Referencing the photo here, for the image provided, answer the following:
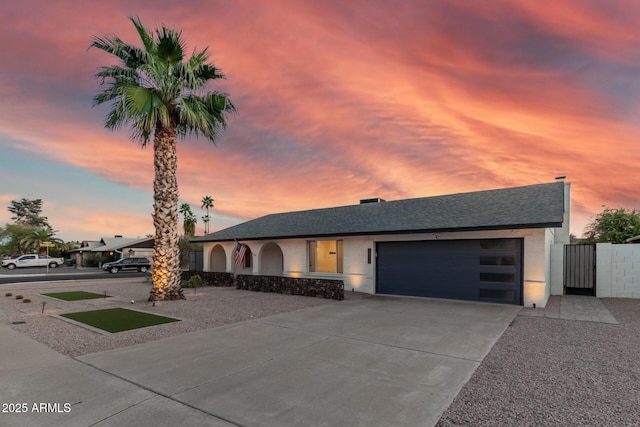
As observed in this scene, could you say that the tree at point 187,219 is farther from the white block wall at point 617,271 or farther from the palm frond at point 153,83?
the white block wall at point 617,271

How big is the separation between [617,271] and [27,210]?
11593cm

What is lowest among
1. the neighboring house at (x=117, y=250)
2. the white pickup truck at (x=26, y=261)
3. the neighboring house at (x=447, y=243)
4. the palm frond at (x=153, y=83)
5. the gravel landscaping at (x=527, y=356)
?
the white pickup truck at (x=26, y=261)

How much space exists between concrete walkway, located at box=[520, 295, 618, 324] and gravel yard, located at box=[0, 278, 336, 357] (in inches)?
294

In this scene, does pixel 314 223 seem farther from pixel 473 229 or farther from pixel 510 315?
pixel 510 315

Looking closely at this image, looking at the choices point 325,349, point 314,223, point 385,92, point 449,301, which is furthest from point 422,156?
point 325,349

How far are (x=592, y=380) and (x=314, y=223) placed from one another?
1583 cm

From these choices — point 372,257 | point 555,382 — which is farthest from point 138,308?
point 555,382

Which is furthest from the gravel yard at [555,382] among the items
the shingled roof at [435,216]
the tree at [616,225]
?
the tree at [616,225]

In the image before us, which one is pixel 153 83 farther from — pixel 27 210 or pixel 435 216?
pixel 27 210

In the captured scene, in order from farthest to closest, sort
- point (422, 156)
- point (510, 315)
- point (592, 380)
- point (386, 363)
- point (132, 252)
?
point (132, 252) < point (422, 156) < point (510, 315) < point (386, 363) < point (592, 380)

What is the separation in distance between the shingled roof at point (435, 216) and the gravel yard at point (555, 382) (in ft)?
15.8

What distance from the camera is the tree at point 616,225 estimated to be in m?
35.2

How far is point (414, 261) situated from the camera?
14656mm

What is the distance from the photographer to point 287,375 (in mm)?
5324
